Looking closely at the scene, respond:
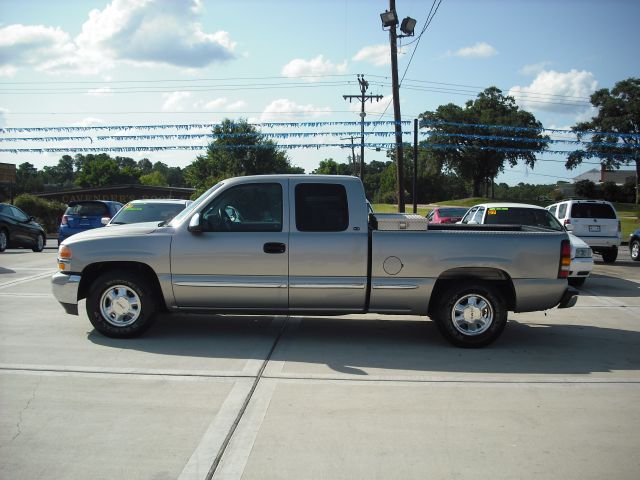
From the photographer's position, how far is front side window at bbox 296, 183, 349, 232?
6.70 metres

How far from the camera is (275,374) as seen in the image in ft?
18.7

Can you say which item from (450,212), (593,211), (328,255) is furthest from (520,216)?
(450,212)

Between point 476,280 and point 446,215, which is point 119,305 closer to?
point 476,280

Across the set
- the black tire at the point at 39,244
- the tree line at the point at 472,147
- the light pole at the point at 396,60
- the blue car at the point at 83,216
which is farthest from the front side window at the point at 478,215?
the tree line at the point at 472,147

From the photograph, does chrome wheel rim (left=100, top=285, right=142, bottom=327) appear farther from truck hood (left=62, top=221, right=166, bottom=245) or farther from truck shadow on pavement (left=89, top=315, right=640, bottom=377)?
truck hood (left=62, top=221, right=166, bottom=245)

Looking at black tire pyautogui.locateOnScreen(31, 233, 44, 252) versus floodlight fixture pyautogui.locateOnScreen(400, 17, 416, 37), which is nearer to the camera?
black tire pyautogui.locateOnScreen(31, 233, 44, 252)

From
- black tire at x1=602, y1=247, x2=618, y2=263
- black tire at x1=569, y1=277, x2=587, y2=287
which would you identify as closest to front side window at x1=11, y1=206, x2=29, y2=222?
black tire at x1=569, y1=277, x2=587, y2=287

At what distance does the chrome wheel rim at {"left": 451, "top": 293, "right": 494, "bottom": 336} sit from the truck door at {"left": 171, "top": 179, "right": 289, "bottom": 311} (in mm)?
1949

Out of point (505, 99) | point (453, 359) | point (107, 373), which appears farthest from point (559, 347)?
point (505, 99)

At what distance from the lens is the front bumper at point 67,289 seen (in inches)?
269

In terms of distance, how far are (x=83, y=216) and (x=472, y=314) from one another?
43.7 feet

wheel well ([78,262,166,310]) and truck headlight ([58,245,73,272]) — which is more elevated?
truck headlight ([58,245,73,272])

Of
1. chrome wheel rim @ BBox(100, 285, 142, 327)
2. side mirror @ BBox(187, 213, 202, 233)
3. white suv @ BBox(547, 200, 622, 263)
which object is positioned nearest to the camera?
side mirror @ BBox(187, 213, 202, 233)

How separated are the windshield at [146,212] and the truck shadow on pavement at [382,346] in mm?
4632
